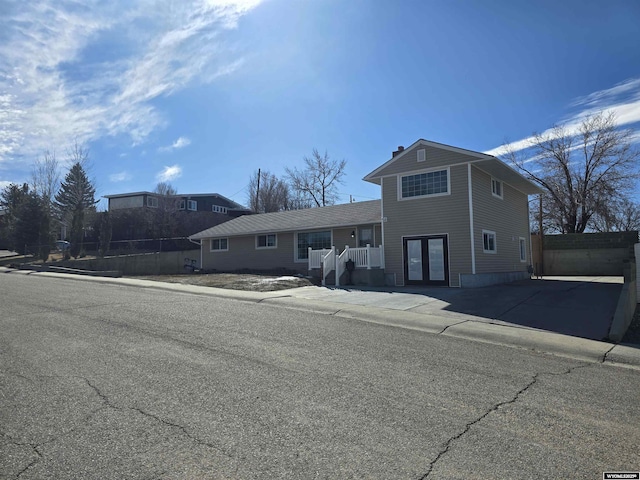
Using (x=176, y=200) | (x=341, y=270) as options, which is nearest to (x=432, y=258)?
(x=341, y=270)

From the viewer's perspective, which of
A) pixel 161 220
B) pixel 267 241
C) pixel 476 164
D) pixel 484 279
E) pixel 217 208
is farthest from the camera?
pixel 217 208

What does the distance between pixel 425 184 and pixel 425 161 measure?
3.08 ft

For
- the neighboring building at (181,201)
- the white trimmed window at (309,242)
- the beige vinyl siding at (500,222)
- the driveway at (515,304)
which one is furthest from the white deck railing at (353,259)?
the neighboring building at (181,201)

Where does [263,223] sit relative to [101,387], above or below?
above

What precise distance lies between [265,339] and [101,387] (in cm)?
280

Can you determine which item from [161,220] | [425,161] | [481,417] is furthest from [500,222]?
[161,220]

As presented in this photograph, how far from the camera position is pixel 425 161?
1725 centimetres

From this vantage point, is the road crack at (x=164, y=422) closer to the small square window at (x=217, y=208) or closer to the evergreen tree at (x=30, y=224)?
the evergreen tree at (x=30, y=224)

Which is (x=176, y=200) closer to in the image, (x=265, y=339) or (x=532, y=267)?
(x=532, y=267)

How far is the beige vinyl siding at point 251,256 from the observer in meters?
23.5

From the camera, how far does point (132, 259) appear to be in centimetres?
2986

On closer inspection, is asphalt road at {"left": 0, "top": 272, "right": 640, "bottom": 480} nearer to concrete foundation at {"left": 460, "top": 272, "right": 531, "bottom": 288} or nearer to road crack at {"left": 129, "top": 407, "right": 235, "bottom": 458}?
road crack at {"left": 129, "top": 407, "right": 235, "bottom": 458}

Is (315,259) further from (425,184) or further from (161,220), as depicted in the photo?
(161,220)

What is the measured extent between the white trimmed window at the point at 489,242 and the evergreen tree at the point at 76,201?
1138 inches
